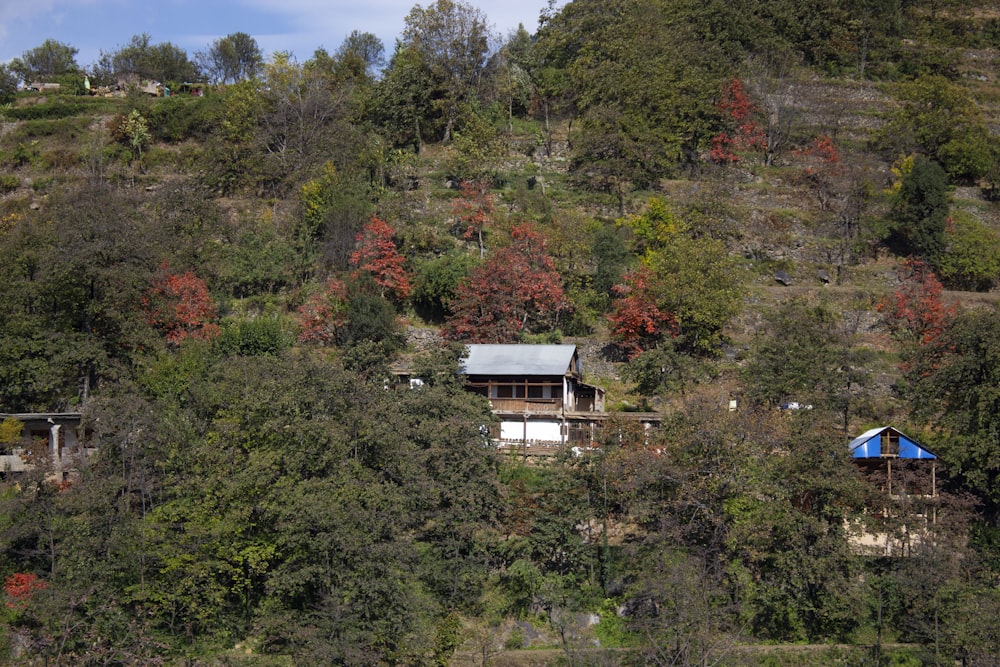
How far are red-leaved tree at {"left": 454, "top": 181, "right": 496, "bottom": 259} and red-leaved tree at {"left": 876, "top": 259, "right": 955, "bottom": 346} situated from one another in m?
16.5

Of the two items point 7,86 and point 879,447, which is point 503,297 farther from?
point 7,86

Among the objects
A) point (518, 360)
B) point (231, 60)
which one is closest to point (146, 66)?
point (231, 60)

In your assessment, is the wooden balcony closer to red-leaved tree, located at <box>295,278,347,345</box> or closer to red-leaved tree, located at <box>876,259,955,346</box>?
red-leaved tree, located at <box>295,278,347,345</box>

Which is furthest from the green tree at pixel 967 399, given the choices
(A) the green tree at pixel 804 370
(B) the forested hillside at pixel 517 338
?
(A) the green tree at pixel 804 370

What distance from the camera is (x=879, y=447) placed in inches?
1059

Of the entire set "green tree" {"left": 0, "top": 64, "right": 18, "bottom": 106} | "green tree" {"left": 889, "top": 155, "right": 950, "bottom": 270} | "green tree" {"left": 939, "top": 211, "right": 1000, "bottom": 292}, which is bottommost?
"green tree" {"left": 939, "top": 211, "right": 1000, "bottom": 292}

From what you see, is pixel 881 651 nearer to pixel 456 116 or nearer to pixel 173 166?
pixel 456 116

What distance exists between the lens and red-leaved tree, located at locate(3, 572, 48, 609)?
22.1 m

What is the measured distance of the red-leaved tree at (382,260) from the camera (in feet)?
121

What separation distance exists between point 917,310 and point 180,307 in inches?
1074

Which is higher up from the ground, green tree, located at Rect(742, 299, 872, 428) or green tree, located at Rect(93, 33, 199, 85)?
green tree, located at Rect(93, 33, 199, 85)

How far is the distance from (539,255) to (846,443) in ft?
50.4

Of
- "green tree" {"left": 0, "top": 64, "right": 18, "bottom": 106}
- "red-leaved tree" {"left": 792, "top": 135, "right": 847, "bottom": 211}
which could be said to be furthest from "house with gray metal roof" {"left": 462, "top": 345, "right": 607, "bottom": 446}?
"green tree" {"left": 0, "top": 64, "right": 18, "bottom": 106}

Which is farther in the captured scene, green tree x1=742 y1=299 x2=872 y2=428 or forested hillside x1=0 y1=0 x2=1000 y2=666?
green tree x1=742 y1=299 x2=872 y2=428
